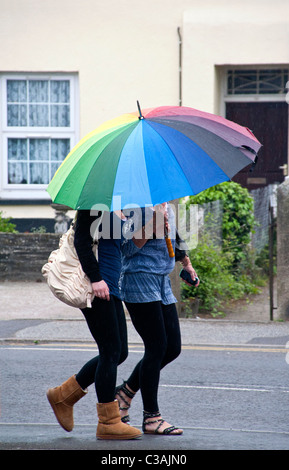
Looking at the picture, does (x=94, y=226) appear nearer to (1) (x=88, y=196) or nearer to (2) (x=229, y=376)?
(1) (x=88, y=196)

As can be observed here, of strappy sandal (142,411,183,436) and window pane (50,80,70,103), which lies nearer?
strappy sandal (142,411,183,436)

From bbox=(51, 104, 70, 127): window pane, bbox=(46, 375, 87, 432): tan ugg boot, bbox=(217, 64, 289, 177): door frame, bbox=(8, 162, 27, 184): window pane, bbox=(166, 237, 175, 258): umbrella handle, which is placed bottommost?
bbox=(46, 375, 87, 432): tan ugg boot

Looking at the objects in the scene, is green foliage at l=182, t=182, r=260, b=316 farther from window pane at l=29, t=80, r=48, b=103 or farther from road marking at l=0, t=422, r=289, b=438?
road marking at l=0, t=422, r=289, b=438

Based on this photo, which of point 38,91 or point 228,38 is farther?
point 38,91

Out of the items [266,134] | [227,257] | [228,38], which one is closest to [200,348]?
[227,257]

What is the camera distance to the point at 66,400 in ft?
16.0

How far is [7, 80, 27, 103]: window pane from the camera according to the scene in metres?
14.9

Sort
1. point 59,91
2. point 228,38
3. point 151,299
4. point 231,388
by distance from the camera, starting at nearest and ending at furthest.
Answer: point 151,299 → point 231,388 → point 228,38 → point 59,91

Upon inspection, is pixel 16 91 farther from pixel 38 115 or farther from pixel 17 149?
pixel 17 149

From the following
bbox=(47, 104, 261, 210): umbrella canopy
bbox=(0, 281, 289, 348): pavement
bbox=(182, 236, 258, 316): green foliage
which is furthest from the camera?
bbox=(182, 236, 258, 316): green foliage

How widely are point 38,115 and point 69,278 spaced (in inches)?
426

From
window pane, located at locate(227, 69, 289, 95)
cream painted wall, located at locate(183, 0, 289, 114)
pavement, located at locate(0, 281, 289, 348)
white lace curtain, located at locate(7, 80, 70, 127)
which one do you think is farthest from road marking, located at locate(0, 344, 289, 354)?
window pane, located at locate(227, 69, 289, 95)

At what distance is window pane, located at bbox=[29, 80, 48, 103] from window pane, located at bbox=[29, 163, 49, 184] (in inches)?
47.8

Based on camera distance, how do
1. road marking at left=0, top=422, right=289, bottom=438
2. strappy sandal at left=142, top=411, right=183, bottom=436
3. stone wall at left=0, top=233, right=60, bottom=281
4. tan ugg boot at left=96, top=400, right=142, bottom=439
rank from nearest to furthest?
tan ugg boot at left=96, top=400, right=142, bottom=439 < strappy sandal at left=142, top=411, right=183, bottom=436 < road marking at left=0, top=422, right=289, bottom=438 < stone wall at left=0, top=233, right=60, bottom=281
